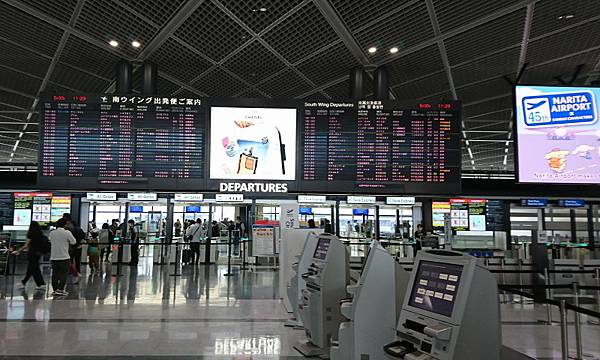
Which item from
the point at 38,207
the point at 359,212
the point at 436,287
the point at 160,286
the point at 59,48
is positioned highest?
the point at 59,48

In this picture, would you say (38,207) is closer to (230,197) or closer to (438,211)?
(230,197)

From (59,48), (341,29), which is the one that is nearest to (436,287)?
(341,29)

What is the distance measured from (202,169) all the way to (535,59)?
5.47 m

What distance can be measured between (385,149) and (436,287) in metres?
3.95

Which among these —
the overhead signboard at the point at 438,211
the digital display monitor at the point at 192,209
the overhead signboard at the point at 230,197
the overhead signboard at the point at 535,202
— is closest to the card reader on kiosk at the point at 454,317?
the overhead signboard at the point at 230,197

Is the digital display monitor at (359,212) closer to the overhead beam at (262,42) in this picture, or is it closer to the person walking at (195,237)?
the person walking at (195,237)

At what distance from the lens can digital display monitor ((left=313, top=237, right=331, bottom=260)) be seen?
4.93 meters

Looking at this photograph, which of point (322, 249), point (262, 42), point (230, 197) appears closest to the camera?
point (322, 249)

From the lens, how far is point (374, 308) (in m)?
3.65

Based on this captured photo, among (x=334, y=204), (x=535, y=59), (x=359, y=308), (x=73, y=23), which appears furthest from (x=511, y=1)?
(x=334, y=204)

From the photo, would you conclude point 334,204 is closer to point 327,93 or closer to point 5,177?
point 327,93

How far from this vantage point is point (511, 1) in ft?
16.8

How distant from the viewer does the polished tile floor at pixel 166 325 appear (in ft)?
16.2

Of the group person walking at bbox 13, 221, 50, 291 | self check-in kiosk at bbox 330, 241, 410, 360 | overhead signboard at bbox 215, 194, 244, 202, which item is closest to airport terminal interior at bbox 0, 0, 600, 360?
self check-in kiosk at bbox 330, 241, 410, 360
